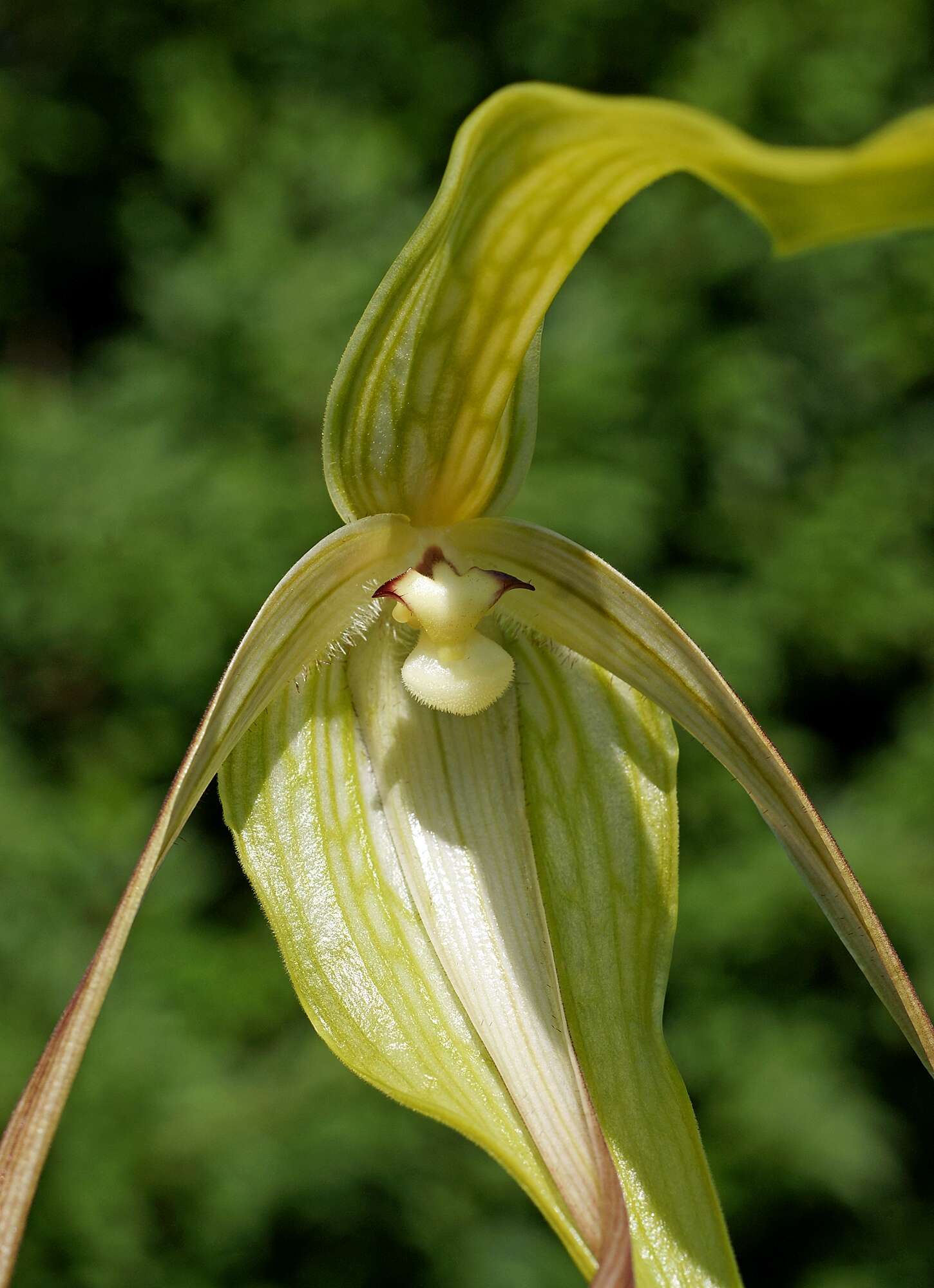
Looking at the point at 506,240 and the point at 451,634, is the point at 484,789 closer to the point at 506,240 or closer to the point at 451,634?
the point at 451,634

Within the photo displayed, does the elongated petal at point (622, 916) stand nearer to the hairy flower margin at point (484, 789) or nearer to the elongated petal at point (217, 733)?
the hairy flower margin at point (484, 789)

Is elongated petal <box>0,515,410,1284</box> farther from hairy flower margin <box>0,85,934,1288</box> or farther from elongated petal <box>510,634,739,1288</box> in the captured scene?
elongated petal <box>510,634,739,1288</box>

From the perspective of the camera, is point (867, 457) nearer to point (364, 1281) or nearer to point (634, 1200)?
point (364, 1281)

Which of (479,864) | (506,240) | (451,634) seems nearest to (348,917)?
(479,864)

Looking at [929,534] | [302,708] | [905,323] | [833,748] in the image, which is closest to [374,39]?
[905,323]

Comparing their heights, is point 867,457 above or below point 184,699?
above

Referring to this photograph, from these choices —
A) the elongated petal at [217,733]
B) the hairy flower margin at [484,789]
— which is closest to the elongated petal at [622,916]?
the hairy flower margin at [484,789]

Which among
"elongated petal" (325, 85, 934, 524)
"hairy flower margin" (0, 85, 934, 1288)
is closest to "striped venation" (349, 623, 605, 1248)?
"hairy flower margin" (0, 85, 934, 1288)
